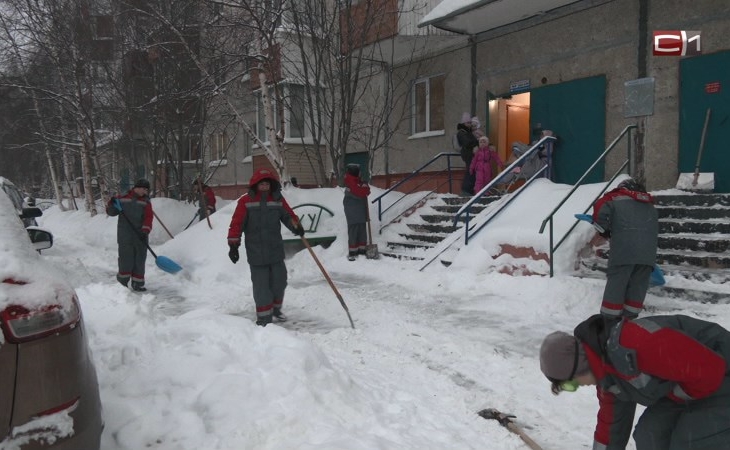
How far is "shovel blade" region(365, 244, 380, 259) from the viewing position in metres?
→ 9.74

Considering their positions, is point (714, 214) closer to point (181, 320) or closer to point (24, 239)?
point (181, 320)

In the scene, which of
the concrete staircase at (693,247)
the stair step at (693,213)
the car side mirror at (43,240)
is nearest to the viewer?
the car side mirror at (43,240)

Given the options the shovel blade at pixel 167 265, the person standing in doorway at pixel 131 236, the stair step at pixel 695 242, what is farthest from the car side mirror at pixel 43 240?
the stair step at pixel 695 242

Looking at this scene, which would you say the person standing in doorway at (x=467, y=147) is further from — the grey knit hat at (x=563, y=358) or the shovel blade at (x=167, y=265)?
the grey knit hat at (x=563, y=358)

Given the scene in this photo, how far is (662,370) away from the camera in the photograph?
193 cm

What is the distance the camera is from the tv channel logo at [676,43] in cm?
825

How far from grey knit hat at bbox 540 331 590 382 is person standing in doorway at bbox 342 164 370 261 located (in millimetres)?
7628

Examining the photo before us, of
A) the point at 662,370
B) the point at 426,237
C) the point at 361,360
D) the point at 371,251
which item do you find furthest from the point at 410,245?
the point at 662,370

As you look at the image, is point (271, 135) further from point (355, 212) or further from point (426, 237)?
point (426, 237)

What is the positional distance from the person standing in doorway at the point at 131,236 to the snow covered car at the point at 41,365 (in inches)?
249

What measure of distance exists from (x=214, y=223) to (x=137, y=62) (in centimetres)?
817

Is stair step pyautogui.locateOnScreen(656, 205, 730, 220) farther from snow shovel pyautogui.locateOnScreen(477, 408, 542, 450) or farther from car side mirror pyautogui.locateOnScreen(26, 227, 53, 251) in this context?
car side mirror pyautogui.locateOnScreen(26, 227, 53, 251)

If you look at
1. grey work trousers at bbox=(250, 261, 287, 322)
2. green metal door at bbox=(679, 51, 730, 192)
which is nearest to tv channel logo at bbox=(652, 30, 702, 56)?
green metal door at bbox=(679, 51, 730, 192)

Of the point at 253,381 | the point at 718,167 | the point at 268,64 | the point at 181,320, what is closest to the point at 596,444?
the point at 253,381
